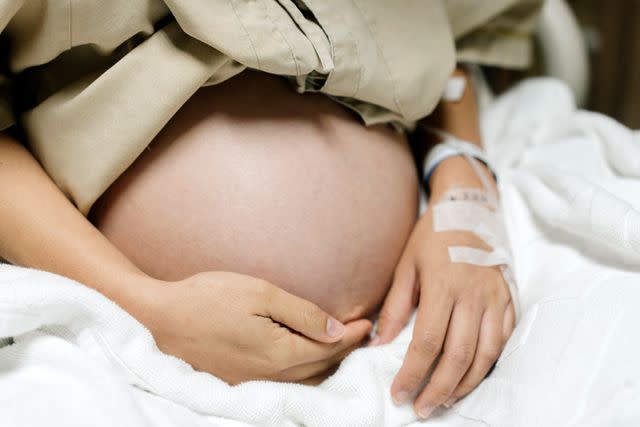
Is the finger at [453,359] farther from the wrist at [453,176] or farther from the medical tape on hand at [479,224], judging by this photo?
the wrist at [453,176]

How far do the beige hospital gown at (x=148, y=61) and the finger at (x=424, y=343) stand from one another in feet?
0.71

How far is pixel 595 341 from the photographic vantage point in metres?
0.55

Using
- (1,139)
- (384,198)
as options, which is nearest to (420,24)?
(384,198)

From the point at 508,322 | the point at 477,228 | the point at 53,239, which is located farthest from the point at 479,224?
the point at 53,239

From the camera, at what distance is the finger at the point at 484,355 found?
2.00ft

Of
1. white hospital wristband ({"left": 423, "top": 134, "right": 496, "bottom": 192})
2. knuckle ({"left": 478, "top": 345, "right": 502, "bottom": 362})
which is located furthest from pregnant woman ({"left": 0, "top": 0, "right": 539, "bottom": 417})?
white hospital wristband ({"left": 423, "top": 134, "right": 496, "bottom": 192})

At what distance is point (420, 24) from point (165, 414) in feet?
1.55

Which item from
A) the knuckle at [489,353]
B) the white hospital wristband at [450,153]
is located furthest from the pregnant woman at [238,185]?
the white hospital wristband at [450,153]

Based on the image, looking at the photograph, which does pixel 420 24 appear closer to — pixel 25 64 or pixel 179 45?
pixel 179 45

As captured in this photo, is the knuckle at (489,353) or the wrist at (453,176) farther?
the wrist at (453,176)

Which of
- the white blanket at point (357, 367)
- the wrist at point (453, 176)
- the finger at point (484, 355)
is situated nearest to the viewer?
the white blanket at point (357, 367)

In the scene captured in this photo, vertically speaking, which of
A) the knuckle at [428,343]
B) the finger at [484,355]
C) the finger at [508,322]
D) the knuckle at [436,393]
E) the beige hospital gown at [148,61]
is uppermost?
the beige hospital gown at [148,61]

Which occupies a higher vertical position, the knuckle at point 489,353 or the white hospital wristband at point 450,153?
the white hospital wristband at point 450,153

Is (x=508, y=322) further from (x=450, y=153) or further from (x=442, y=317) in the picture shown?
(x=450, y=153)
